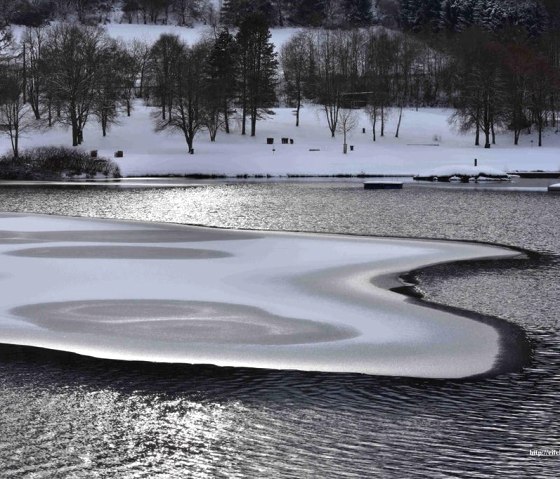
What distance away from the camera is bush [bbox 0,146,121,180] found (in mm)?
78625

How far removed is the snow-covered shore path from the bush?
52301mm

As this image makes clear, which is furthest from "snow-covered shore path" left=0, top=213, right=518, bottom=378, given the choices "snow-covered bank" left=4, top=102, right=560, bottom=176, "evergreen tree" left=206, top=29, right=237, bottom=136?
"evergreen tree" left=206, top=29, right=237, bottom=136

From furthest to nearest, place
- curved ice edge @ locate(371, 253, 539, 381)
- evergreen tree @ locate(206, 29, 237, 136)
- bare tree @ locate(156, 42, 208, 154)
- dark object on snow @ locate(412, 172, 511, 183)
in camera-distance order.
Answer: evergreen tree @ locate(206, 29, 237, 136)
bare tree @ locate(156, 42, 208, 154)
dark object on snow @ locate(412, 172, 511, 183)
curved ice edge @ locate(371, 253, 539, 381)

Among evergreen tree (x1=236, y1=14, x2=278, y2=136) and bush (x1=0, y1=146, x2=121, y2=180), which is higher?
evergreen tree (x1=236, y1=14, x2=278, y2=136)

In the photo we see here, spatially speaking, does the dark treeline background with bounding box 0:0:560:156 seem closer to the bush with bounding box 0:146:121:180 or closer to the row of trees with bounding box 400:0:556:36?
the bush with bounding box 0:146:121:180

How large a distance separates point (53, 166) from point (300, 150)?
94.6 ft

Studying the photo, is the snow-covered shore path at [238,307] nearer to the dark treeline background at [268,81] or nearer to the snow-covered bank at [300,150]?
the snow-covered bank at [300,150]

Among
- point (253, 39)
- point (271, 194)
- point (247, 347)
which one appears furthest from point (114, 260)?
point (253, 39)

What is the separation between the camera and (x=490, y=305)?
18.9m

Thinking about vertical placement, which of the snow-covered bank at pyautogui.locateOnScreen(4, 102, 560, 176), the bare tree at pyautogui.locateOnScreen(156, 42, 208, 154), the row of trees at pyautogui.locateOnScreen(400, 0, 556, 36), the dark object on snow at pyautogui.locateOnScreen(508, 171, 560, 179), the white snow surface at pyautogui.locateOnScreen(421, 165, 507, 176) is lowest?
the dark object on snow at pyautogui.locateOnScreen(508, 171, 560, 179)

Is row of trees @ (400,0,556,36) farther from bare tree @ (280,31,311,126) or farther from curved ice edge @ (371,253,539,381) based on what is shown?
curved ice edge @ (371,253,539,381)

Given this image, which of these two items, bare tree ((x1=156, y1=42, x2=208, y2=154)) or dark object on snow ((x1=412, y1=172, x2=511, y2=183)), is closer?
dark object on snow ((x1=412, y1=172, x2=511, y2=183))

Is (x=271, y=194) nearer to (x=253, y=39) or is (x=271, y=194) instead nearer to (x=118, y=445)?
(x=118, y=445)

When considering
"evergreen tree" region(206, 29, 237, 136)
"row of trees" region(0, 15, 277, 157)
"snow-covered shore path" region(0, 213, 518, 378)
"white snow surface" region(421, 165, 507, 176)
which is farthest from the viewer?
"evergreen tree" region(206, 29, 237, 136)
